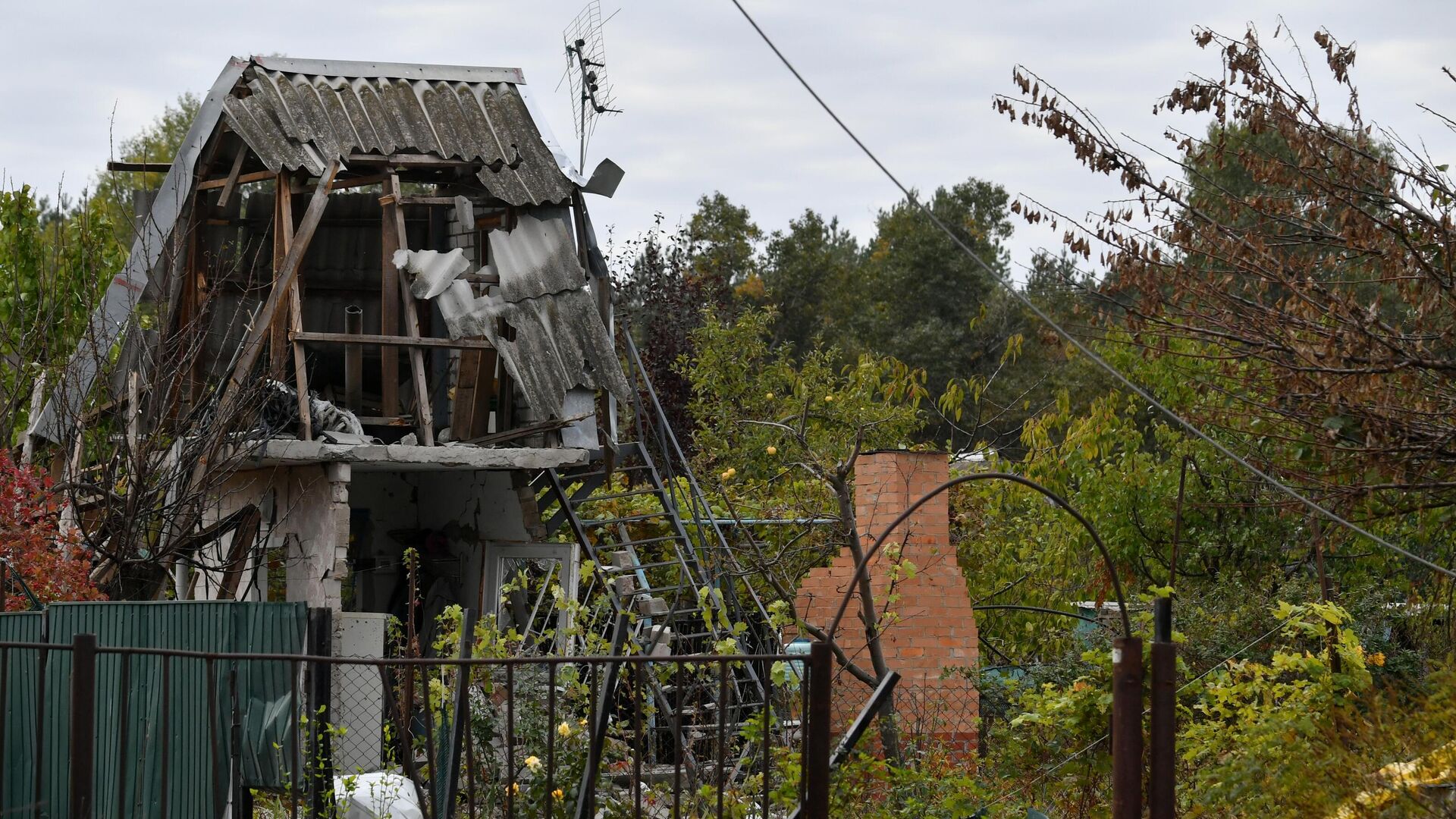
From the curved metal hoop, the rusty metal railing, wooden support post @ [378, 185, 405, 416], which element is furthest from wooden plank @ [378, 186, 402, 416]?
the curved metal hoop

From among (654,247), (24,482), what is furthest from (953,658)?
(654,247)

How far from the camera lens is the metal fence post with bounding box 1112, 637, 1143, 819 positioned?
438 cm

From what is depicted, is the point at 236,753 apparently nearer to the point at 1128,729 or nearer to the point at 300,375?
the point at 1128,729

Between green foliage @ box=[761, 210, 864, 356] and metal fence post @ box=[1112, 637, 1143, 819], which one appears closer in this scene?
metal fence post @ box=[1112, 637, 1143, 819]

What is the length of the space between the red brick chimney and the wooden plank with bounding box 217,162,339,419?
474 cm

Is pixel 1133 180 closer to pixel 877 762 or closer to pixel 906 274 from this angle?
pixel 877 762

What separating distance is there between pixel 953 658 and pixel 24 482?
22.1 ft

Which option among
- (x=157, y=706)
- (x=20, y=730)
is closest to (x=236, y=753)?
(x=157, y=706)

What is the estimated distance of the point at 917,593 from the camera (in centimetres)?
981

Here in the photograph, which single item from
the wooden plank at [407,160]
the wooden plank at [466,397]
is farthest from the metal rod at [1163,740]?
the wooden plank at [407,160]

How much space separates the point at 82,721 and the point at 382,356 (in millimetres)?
6396

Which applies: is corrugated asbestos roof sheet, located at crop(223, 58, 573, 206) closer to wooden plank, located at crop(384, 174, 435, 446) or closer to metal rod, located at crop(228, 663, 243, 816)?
wooden plank, located at crop(384, 174, 435, 446)

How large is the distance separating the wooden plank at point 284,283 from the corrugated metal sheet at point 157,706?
2.92 meters

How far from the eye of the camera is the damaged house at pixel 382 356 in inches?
403
